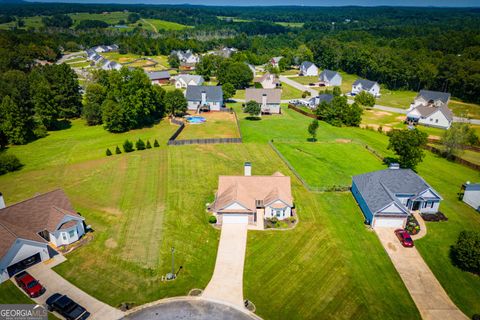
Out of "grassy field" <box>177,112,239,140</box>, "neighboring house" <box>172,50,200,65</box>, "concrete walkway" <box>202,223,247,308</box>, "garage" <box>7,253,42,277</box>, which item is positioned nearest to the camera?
"concrete walkway" <box>202,223,247,308</box>

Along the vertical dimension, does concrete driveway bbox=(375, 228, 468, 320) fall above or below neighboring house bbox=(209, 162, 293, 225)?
below

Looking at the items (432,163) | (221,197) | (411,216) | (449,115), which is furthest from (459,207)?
(449,115)

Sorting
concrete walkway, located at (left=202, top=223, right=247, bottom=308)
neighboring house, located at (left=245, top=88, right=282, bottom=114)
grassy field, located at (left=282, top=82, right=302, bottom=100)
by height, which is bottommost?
concrete walkway, located at (left=202, top=223, right=247, bottom=308)

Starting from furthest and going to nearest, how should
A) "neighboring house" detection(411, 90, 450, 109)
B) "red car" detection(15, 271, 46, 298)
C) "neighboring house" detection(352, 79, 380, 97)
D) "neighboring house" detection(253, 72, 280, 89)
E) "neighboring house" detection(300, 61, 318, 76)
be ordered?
"neighboring house" detection(300, 61, 318, 76) < "neighboring house" detection(253, 72, 280, 89) < "neighboring house" detection(352, 79, 380, 97) < "neighboring house" detection(411, 90, 450, 109) < "red car" detection(15, 271, 46, 298)

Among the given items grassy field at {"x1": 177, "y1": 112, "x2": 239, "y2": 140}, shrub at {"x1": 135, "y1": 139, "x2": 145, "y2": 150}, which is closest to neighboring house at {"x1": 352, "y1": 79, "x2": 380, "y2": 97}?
grassy field at {"x1": 177, "y1": 112, "x2": 239, "y2": 140}

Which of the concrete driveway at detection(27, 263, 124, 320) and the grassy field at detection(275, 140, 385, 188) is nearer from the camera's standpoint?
the concrete driveway at detection(27, 263, 124, 320)

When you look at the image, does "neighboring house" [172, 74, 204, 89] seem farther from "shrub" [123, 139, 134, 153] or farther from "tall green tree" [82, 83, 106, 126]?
"shrub" [123, 139, 134, 153]

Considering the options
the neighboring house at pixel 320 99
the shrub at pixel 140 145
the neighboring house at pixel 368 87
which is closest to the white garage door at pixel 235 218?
the shrub at pixel 140 145
